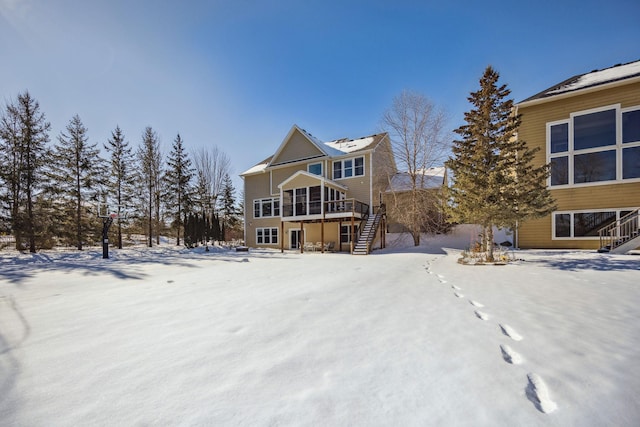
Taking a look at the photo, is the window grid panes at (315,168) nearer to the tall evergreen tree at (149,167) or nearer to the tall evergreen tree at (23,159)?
the tall evergreen tree at (149,167)

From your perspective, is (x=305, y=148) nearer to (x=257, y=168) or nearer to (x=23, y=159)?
(x=257, y=168)

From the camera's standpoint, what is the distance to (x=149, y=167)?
24.6 metres

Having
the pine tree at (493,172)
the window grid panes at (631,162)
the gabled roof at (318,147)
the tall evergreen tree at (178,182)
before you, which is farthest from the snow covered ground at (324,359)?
the tall evergreen tree at (178,182)

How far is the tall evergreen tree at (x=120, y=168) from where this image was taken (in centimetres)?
2239

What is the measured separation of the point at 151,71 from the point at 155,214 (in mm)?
19389

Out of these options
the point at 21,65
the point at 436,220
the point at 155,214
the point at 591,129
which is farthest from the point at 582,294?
the point at 155,214

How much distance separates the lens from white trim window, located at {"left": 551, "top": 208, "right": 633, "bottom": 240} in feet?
38.7

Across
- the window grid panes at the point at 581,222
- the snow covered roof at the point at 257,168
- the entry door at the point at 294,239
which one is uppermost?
the snow covered roof at the point at 257,168

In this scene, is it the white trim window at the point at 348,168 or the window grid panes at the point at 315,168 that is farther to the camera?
the window grid panes at the point at 315,168

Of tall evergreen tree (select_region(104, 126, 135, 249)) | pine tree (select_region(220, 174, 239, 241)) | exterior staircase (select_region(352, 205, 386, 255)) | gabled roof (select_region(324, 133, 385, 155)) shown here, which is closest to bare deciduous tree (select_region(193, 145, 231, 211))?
tall evergreen tree (select_region(104, 126, 135, 249))

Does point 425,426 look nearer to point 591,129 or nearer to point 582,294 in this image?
point 582,294

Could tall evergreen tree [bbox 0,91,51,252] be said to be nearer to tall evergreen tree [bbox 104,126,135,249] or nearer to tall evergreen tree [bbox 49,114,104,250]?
tall evergreen tree [bbox 49,114,104,250]

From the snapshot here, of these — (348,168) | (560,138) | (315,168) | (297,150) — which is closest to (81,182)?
(297,150)

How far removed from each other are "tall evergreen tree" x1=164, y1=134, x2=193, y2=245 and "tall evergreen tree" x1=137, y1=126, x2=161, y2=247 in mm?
959
